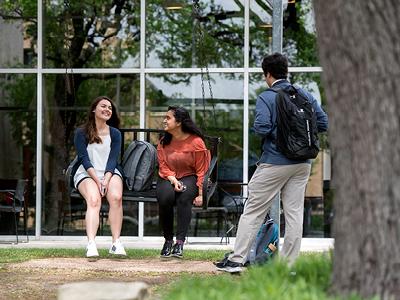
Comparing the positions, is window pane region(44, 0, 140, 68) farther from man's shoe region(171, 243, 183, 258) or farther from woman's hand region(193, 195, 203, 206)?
man's shoe region(171, 243, 183, 258)

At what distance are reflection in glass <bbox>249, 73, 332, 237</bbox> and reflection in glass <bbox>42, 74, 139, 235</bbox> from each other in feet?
5.18

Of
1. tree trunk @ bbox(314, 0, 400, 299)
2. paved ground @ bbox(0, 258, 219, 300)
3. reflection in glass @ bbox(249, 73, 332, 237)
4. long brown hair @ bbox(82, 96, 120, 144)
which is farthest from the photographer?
reflection in glass @ bbox(249, 73, 332, 237)

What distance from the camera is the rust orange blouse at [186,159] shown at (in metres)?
8.96

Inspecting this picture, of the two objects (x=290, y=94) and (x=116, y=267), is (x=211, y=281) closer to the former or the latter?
(x=290, y=94)

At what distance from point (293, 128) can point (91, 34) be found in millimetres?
6297

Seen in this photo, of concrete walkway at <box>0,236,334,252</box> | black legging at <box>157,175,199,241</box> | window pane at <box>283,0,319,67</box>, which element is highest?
window pane at <box>283,0,319,67</box>

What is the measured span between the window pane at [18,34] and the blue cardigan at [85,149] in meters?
3.91

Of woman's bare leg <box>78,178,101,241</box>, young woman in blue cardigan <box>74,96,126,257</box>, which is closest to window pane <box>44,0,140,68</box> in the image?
young woman in blue cardigan <box>74,96,126,257</box>

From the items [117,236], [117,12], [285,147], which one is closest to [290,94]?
[285,147]

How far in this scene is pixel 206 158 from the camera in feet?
29.5

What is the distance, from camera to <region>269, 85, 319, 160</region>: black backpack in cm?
710

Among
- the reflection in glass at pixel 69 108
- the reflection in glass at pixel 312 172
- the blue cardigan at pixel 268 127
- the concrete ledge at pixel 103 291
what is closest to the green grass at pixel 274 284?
the concrete ledge at pixel 103 291

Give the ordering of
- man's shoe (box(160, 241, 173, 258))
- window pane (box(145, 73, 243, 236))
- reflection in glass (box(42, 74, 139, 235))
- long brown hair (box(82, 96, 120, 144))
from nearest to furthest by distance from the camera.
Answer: man's shoe (box(160, 241, 173, 258)), long brown hair (box(82, 96, 120, 144)), window pane (box(145, 73, 243, 236)), reflection in glass (box(42, 74, 139, 235))

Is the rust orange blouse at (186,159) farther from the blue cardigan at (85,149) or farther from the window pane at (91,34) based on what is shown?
the window pane at (91,34)
